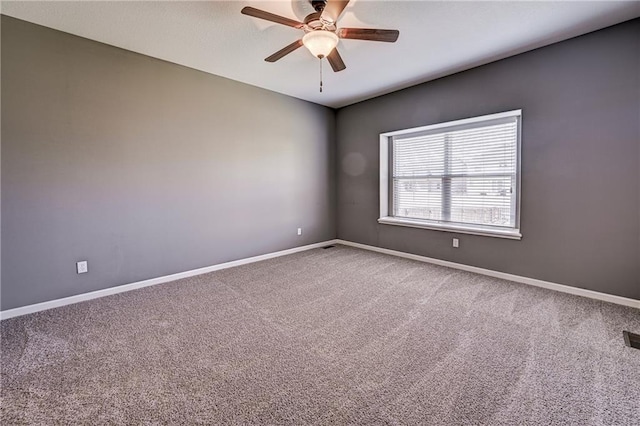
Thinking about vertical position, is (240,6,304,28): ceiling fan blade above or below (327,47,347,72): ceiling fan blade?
above

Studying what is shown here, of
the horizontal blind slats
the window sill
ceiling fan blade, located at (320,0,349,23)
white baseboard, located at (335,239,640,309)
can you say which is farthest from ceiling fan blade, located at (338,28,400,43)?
white baseboard, located at (335,239,640,309)

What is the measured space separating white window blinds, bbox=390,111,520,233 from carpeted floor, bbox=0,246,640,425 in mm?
1098

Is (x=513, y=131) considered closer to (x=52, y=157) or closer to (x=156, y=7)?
(x=156, y=7)

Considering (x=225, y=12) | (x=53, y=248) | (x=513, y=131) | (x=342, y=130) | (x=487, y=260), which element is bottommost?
(x=487, y=260)

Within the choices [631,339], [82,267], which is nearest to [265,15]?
[82,267]

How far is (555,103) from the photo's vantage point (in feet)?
9.76

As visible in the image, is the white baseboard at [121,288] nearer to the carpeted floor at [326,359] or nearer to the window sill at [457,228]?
the carpeted floor at [326,359]

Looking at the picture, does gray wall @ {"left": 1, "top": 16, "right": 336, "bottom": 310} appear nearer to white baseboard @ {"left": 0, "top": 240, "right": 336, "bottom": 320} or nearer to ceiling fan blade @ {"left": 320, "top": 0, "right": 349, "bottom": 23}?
white baseboard @ {"left": 0, "top": 240, "right": 336, "bottom": 320}

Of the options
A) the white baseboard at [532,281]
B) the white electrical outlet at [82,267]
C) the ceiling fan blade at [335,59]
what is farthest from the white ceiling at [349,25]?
the white baseboard at [532,281]

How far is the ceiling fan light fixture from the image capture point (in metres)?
2.11

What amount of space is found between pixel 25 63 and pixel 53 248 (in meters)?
1.72

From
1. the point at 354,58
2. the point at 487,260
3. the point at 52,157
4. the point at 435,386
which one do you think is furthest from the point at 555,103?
the point at 52,157

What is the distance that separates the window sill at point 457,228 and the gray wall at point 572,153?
3.4 inches

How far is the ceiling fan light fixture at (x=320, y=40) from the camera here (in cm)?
211
